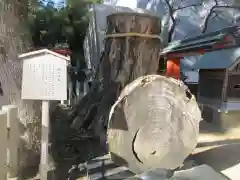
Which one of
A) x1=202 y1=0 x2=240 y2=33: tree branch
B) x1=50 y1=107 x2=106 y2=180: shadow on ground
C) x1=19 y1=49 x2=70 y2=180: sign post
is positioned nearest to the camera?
x1=19 y1=49 x2=70 y2=180: sign post

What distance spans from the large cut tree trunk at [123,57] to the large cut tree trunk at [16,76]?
4.69ft

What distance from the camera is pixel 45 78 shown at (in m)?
4.15

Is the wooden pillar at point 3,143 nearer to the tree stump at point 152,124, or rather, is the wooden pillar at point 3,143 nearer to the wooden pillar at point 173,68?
the tree stump at point 152,124

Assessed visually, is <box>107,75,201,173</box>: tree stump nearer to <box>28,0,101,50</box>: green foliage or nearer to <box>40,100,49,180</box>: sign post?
<box>40,100,49,180</box>: sign post

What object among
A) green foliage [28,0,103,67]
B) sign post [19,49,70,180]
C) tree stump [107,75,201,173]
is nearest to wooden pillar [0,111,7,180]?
sign post [19,49,70,180]

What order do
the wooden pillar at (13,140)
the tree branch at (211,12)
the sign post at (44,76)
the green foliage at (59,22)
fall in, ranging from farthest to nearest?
the green foliage at (59,22) → the tree branch at (211,12) → the wooden pillar at (13,140) → the sign post at (44,76)

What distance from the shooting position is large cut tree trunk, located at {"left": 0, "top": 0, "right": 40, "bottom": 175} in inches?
195

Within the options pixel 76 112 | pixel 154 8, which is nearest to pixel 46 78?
pixel 76 112

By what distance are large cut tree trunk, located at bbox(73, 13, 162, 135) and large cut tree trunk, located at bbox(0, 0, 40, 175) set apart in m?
1.43

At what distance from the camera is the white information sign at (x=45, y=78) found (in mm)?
4137

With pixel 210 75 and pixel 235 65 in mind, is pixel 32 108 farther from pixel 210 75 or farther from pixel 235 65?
pixel 210 75

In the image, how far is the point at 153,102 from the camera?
441 cm

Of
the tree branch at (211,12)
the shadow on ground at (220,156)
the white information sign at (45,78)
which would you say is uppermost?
the tree branch at (211,12)

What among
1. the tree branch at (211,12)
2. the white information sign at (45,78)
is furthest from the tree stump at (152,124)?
the tree branch at (211,12)
